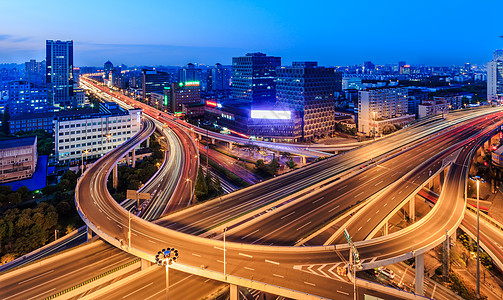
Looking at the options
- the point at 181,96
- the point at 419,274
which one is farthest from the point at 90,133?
the point at 419,274

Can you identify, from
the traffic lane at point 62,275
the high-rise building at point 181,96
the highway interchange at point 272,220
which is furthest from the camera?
the high-rise building at point 181,96

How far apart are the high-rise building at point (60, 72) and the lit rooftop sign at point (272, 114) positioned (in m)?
109

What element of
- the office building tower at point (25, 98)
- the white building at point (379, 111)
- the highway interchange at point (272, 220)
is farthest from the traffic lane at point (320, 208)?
the office building tower at point (25, 98)

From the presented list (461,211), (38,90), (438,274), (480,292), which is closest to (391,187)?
(461,211)

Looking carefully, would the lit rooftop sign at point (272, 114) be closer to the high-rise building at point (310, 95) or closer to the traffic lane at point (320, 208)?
the high-rise building at point (310, 95)

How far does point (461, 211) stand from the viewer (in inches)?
1726

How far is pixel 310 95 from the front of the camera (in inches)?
4368

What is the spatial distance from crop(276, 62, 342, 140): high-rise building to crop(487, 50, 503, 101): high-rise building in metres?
101

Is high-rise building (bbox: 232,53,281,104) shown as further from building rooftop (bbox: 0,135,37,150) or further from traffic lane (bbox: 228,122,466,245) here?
traffic lane (bbox: 228,122,466,245)

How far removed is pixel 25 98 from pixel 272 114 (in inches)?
4225

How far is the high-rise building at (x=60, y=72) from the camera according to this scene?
522ft

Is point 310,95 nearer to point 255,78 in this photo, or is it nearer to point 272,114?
point 272,114

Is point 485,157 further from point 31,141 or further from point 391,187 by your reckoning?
point 31,141

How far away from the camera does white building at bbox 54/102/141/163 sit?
81.4 m
